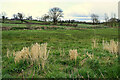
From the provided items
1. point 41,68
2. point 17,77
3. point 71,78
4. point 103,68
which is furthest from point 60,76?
point 103,68

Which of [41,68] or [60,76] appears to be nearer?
[60,76]

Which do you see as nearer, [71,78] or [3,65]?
[71,78]

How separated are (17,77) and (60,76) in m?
1.37

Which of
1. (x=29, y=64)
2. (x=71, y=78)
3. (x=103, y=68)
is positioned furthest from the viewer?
(x=29, y=64)

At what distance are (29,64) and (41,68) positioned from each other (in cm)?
64

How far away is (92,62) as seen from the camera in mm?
4578

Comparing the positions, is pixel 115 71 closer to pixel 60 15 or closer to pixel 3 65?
pixel 3 65

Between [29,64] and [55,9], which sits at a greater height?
[55,9]

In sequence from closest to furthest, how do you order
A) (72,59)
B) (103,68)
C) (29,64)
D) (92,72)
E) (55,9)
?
(92,72) → (103,68) → (29,64) → (72,59) → (55,9)

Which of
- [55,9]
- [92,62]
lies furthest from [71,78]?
[55,9]

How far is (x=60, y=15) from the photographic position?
75.9m

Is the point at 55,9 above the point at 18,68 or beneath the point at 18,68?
above

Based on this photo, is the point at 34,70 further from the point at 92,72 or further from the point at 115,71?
the point at 115,71

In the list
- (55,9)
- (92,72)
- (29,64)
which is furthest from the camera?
(55,9)
